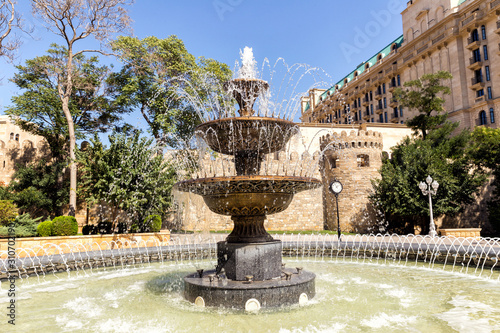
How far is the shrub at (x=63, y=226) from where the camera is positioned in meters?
13.7

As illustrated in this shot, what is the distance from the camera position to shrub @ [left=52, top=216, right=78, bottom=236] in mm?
13664

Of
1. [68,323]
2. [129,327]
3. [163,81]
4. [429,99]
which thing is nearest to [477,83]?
[429,99]

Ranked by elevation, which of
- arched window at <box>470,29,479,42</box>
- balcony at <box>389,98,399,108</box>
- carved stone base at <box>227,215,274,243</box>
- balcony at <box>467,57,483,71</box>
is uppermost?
arched window at <box>470,29,479,42</box>

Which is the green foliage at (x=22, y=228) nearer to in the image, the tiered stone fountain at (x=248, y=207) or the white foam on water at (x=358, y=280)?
the tiered stone fountain at (x=248, y=207)

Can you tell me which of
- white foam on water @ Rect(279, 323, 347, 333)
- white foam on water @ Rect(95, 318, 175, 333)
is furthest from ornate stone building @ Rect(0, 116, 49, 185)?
white foam on water @ Rect(279, 323, 347, 333)

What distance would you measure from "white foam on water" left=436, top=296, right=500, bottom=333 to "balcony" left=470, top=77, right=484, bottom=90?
37.0 m

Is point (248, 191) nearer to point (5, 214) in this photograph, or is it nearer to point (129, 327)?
point (129, 327)

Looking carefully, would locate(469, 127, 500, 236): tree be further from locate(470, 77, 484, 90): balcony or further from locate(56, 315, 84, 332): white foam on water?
locate(56, 315, 84, 332): white foam on water

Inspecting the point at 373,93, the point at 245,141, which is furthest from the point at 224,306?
the point at 373,93

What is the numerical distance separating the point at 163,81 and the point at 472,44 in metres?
32.9

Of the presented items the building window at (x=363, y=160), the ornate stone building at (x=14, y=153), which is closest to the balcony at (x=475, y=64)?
the building window at (x=363, y=160)

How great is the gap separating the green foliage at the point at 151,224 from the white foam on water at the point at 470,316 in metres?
14.6

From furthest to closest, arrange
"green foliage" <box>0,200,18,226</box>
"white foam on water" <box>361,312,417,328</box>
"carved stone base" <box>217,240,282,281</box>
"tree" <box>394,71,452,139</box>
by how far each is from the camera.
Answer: "tree" <box>394,71,452,139</box> → "green foliage" <box>0,200,18,226</box> → "carved stone base" <box>217,240,282,281</box> → "white foam on water" <box>361,312,417,328</box>

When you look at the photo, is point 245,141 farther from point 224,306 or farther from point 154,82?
point 154,82
